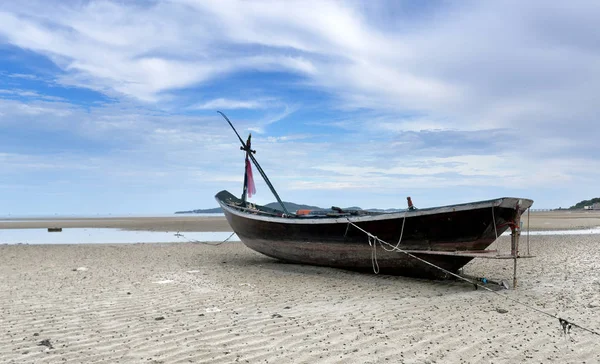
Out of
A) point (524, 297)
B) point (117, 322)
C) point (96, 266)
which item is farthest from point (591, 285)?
point (96, 266)

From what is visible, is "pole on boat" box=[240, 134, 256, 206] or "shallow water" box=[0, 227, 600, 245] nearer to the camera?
"pole on boat" box=[240, 134, 256, 206]

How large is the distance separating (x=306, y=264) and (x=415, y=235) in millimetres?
3494

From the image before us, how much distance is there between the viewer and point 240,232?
42.9ft

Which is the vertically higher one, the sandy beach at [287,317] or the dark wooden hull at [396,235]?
the dark wooden hull at [396,235]

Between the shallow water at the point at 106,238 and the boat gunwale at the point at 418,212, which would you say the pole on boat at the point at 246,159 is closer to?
the boat gunwale at the point at 418,212

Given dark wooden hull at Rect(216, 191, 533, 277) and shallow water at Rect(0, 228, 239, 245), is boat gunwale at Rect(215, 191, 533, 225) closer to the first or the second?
dark wooden hull at Rect(216, 191, 533, 277)

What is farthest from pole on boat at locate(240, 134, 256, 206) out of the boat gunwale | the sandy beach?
the sandy beach

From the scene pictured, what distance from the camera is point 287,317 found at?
19.7 feet

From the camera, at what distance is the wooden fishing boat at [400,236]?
26.0 ft

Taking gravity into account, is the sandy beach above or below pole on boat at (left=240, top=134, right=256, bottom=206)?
below

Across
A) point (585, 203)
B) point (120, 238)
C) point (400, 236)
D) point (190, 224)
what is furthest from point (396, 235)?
point (585, 203)

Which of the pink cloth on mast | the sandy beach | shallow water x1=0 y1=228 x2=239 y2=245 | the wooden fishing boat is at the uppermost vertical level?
the pink cloth on mast

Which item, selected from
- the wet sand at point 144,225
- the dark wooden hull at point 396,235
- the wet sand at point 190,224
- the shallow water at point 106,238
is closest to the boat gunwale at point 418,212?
the dark wooden hull at point 396,235

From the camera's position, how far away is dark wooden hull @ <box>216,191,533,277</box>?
7957mm
